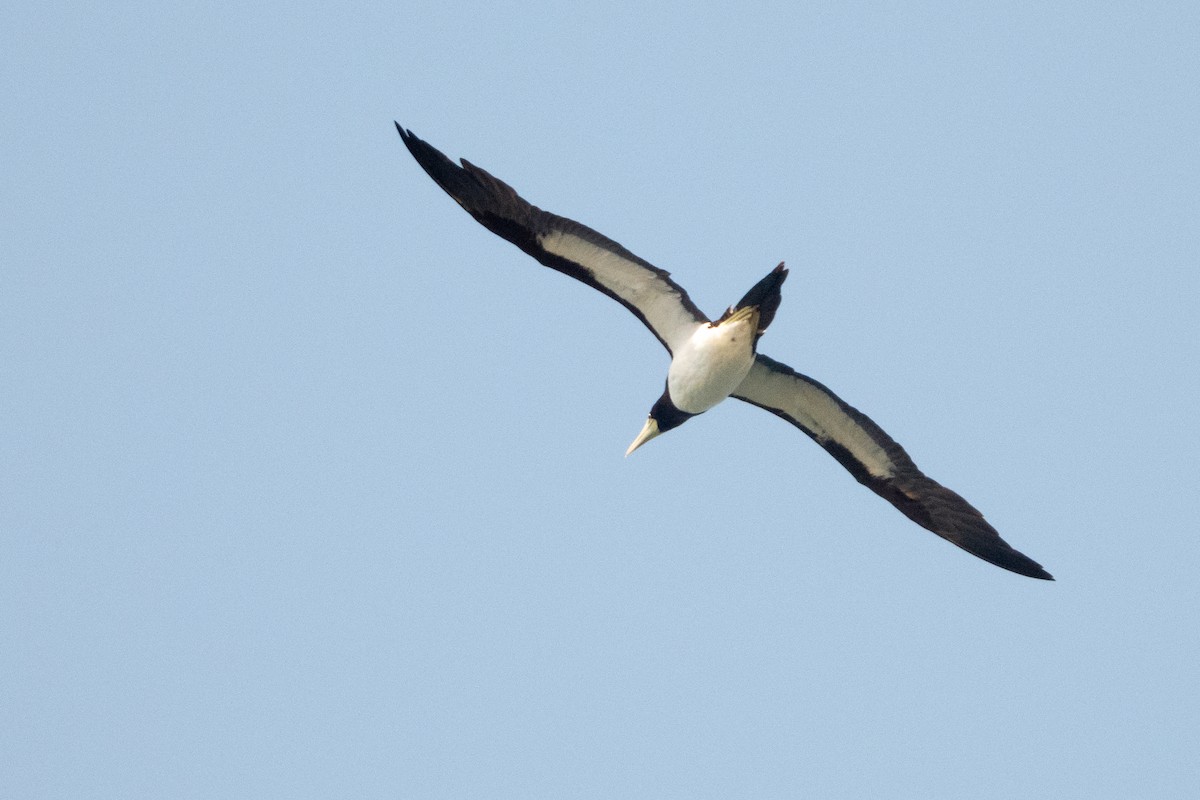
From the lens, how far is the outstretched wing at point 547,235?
18.1 metres

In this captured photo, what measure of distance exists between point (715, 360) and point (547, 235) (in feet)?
8.06

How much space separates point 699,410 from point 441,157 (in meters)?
4.45

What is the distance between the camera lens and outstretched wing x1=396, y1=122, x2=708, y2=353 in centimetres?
1806

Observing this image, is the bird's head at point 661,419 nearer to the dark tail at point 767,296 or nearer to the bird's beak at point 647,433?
the bird's beak at point 647,433

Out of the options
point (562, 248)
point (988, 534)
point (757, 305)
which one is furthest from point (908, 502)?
point (562, 248)

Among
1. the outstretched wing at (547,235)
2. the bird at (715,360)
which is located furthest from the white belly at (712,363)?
the outstretched wing at (547,235)

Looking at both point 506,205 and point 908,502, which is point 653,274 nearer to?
point 506,205

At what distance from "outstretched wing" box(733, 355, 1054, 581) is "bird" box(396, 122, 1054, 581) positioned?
1cm

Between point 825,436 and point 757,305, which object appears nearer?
point 757,305

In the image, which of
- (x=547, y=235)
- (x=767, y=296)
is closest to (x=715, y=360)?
(x=767, y=296)

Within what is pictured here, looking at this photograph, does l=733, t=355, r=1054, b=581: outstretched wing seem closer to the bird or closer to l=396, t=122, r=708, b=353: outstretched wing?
the bird

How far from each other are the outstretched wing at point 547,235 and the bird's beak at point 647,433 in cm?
180

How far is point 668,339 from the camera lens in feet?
62.7

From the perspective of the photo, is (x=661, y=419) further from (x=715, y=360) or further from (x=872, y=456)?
(x=872, y=456)
